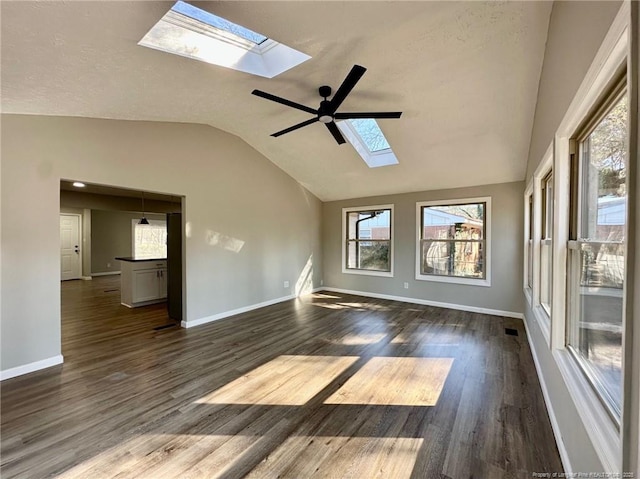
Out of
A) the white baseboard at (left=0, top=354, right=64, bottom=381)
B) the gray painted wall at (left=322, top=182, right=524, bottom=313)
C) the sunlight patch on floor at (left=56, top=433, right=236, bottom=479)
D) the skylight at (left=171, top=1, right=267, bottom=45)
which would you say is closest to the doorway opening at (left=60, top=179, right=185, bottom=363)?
the white baseboard at (left=0, top=354, right=64, bottom=381)

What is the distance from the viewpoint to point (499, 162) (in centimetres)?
426

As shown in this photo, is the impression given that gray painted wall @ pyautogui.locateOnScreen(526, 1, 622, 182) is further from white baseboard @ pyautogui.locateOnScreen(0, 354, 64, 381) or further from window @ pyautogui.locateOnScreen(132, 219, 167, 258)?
window @ pyautogui.locateOnScreen(132, 219, 167, 258)

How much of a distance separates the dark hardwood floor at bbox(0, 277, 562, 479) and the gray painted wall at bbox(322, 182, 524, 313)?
113 cm

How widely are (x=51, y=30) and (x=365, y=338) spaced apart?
3.98 meters

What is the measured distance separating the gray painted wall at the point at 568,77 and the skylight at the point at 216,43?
1878mm

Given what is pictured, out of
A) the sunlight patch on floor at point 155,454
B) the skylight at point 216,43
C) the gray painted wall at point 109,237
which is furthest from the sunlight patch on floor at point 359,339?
the gray painted wall at point 109,237

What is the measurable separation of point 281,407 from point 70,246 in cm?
992

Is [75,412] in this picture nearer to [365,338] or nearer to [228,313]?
[228,313]

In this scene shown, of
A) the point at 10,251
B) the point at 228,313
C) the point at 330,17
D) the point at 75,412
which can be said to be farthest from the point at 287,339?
the point at 330,17

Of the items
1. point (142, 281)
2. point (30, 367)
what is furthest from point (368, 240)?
point (30, 367)

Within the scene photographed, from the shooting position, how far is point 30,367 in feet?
9.12

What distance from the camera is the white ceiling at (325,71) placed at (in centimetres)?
178

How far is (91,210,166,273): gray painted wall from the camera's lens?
30.2 feet

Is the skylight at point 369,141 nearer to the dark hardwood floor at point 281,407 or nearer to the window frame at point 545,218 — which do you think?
the window frame at point 545,218
